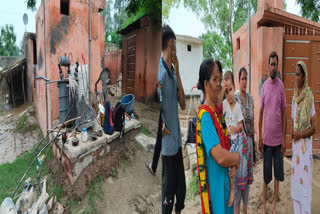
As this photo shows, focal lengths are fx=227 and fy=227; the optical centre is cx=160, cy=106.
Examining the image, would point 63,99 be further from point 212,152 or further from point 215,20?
point 215,20

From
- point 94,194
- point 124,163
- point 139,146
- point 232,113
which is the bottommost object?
point 94,194

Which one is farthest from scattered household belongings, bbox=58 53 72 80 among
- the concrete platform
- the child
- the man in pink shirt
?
the man in pink shirt

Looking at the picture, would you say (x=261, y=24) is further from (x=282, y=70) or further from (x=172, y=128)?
(x=172, y=128)

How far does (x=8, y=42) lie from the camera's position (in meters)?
1.38

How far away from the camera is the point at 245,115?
1.49 m

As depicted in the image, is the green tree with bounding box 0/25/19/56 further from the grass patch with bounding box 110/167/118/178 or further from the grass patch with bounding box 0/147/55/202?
the grass patch with bounding box 110/167/118/178

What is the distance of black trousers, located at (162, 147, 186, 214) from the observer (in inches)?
49.6

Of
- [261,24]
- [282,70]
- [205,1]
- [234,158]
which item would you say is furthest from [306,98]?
[205,1]

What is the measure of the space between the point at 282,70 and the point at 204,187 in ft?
3.23

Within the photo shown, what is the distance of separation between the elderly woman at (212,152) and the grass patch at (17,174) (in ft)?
2.92

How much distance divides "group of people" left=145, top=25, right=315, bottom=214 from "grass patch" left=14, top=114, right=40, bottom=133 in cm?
76

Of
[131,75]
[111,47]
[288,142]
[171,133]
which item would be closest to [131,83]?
[131,75]

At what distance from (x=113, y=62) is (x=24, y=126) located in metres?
0.68

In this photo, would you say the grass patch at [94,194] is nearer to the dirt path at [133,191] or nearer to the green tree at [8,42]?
the dirt path at [133,191]
